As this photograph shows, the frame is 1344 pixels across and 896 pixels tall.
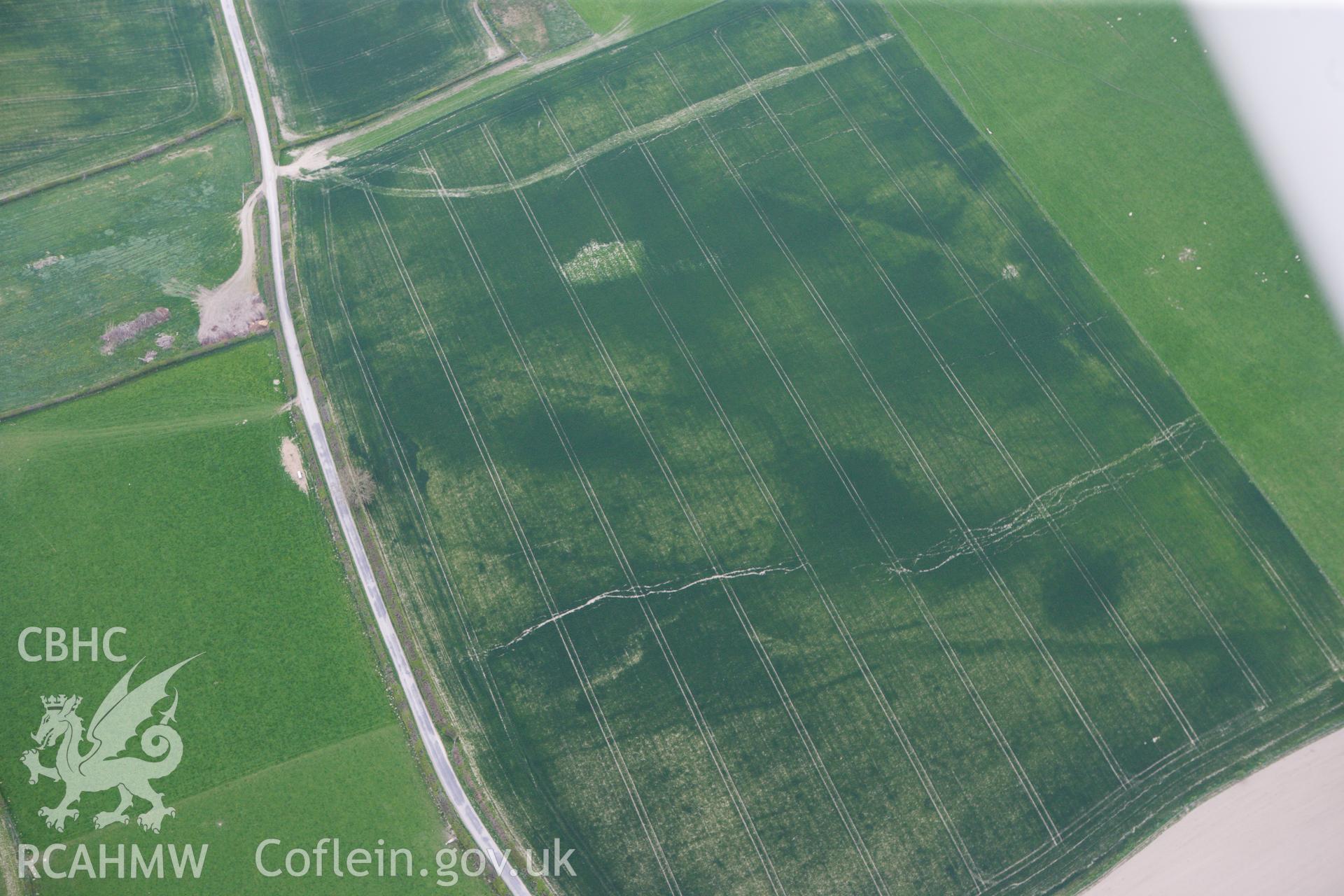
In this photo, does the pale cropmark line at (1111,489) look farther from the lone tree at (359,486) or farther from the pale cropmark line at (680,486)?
the lone tree at (359,486)

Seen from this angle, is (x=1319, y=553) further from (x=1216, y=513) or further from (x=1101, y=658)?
(x=1101, y=658)

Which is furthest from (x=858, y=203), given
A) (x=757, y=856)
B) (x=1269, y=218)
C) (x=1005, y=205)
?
(x=757, y=856)

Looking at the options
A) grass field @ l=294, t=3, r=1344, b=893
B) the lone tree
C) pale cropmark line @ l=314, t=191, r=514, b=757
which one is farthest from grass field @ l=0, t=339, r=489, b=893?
pale cropmark line @ l=314, t=191, r=514, b=757

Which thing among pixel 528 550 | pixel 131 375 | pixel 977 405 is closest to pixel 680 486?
pixel 528 550

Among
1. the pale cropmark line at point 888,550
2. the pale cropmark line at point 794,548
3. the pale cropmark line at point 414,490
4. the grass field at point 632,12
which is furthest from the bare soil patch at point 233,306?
the grass field at point 632,12

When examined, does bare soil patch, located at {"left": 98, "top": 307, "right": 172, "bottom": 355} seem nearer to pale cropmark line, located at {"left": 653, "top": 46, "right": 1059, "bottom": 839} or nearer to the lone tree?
the lone tree

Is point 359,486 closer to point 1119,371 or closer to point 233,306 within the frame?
point 233,306
